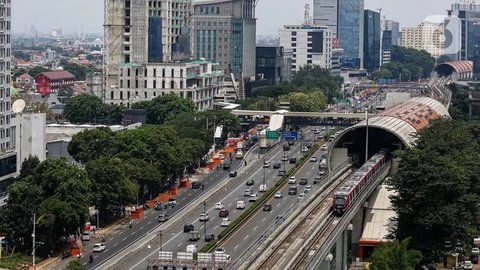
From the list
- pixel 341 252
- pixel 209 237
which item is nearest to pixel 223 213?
pixel 209 237

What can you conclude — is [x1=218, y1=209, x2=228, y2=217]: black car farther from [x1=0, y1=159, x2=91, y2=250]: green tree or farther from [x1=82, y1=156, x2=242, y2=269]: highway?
[x1=0, y1=159, x2=91, y2=250]: green tree

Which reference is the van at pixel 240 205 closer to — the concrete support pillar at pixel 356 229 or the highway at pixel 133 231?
the highway at pixel 133 231

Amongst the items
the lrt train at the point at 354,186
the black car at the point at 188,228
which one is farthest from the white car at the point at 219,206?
the lrt train at the point at 354,186

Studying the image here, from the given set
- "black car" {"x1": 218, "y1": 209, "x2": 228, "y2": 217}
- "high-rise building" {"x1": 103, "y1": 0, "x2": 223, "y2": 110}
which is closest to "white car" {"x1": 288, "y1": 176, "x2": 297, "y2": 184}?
"black car" {"x1": 218, "y1": 209, "x2": 228, "y2": 217}

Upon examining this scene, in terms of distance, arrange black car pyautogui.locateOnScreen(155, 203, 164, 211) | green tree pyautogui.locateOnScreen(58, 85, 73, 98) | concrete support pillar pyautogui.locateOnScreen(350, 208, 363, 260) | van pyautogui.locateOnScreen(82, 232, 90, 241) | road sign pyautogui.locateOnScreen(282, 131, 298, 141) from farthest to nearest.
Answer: green tree pyautogui.locateOnScreen(58, 85, 73, 98)
road sign pyautogui.locateOnScreen(282, 131, 298, 141)
black car pyautogui.locateOnScreen(155, 203, 164, 211)
concrete support pillar pyautogui.locateOnScreen(350, 208, 363, 260)
van pyautogui.locateOnScreen(82, 232, 90, 241)

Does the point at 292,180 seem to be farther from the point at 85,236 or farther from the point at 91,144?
the point at 85,236

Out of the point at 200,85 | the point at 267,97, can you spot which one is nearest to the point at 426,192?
the point at 200,85

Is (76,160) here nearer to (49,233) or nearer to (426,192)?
(49,233)

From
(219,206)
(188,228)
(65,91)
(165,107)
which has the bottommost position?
(188,228)
